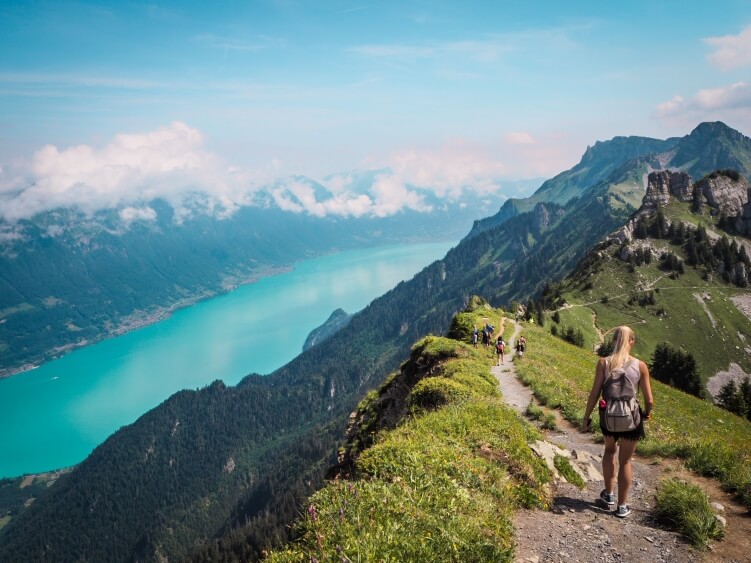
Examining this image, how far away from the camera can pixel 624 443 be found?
986 centimetres

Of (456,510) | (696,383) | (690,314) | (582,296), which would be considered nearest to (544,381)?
(456,510)

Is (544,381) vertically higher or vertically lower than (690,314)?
higher

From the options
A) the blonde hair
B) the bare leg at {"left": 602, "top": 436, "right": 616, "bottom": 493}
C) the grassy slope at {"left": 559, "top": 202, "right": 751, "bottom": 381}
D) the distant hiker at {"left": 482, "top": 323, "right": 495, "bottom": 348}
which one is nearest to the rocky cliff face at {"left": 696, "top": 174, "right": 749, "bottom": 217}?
the grassy slope at {"left": 559, "top": 202, "right": 751, "bottom": 381}

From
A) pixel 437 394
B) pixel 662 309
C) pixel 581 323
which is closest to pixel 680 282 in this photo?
pixel 662 309

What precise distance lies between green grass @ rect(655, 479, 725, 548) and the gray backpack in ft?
5.61

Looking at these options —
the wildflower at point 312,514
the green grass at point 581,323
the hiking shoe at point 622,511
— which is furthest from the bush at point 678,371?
the wildflower at point 312,514

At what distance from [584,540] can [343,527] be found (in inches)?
207

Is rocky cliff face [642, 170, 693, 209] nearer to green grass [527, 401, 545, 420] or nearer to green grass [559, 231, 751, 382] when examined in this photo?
green grass [559, 231, 751, 382]

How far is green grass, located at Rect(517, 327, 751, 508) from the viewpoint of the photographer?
465 inches

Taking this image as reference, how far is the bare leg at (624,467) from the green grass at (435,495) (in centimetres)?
170

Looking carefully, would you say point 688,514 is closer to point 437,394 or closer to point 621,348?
point 621,348

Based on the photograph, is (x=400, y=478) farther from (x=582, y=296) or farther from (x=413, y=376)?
(x=582, y=296)

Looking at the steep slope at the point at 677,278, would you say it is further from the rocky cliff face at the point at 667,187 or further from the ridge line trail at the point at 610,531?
the ridge line trail at the point at 610,531

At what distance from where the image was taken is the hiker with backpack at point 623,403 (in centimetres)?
974
